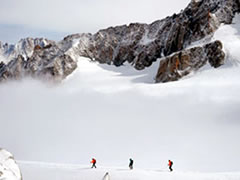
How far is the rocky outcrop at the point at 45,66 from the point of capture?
97.5 metres

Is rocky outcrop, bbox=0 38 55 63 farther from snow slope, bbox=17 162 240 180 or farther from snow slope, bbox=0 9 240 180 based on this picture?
snow slope, bbox=17 162 240 180

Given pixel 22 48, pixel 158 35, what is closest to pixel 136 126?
pixel 158 35

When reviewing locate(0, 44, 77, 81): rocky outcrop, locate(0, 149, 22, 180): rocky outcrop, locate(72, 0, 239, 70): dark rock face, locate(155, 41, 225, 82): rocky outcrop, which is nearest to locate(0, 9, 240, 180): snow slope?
locate(155, 41, 225, 82): rocky outcrop

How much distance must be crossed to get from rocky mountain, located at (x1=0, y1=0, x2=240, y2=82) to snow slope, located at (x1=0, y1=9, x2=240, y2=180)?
16.6 ft

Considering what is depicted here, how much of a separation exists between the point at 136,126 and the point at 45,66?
65970 millimetres

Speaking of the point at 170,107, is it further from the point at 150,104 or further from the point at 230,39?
the point at 230,39

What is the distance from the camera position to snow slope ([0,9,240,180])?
1160 inches

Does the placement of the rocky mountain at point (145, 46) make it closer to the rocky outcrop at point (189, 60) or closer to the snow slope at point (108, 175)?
the rocky outcrop at point (189, 60)

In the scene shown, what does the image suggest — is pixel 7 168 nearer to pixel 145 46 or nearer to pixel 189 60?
pixel 189 60

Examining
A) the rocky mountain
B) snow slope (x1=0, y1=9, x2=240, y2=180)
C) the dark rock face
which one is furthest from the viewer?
the dark rock face

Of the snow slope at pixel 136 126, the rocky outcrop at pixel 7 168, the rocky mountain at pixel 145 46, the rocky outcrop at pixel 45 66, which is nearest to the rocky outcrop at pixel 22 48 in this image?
the rocky mountain at pixel 145 46

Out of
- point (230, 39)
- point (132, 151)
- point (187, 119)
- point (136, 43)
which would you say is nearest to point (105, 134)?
point (132, 151)

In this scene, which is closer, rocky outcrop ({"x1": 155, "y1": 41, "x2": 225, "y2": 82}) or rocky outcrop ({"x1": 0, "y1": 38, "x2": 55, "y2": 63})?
rocky outcrop ({"x1": 155, "y1": 41, "x2": 225, "y2": 82})

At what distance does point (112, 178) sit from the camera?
69.5 ft
